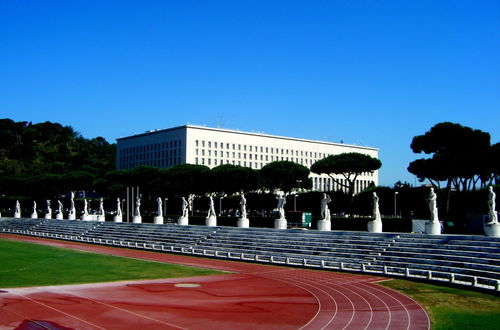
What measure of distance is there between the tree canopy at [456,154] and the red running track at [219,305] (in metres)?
36.4

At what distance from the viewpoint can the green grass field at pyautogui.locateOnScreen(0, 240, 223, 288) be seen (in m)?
28.9

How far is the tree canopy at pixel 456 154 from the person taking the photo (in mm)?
61094

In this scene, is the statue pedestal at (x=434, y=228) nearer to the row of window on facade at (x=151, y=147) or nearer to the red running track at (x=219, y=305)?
the red running track at (x=219, y=305)

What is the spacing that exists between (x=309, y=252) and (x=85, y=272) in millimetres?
15998

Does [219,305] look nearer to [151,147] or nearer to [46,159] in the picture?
[151,147]

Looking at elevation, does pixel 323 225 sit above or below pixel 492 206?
below

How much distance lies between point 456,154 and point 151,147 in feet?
341

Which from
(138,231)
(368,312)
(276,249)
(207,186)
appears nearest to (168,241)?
(138,231)

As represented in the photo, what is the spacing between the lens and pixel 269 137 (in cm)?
15288

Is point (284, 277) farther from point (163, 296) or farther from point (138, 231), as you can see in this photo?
point (138, 231)

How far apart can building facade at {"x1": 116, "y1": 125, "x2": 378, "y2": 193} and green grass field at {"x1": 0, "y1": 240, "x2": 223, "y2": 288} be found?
96.0m

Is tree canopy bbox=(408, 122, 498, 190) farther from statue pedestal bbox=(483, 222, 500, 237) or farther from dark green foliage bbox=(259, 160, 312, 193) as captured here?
dark green foliage bbox=(259, 160, 312, 193)

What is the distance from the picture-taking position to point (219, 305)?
73.1 ft

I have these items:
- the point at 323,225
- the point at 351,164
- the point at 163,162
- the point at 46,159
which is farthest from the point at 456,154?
the point at 46,159
